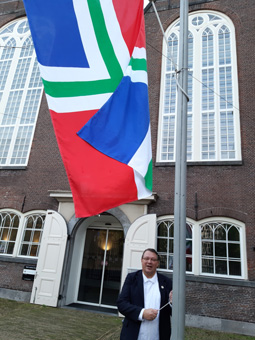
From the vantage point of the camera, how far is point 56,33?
328cm

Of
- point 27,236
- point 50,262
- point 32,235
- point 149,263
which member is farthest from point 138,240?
point 149,263

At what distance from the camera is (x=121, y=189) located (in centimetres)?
297

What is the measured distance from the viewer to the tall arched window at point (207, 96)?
9.68 m

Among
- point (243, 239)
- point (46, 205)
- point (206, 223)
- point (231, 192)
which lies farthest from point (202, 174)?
point (46, 205)

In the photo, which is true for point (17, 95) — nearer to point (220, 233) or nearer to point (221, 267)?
point (220, 233)

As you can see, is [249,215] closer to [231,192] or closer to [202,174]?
[231,192]

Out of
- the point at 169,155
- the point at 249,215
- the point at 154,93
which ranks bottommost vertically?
the point at 249,215

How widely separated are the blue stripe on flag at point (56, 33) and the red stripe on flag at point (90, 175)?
2.65 ft

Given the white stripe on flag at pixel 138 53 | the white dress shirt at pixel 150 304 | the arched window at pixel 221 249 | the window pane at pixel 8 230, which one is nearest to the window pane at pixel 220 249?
the arched window at pixel 221 249

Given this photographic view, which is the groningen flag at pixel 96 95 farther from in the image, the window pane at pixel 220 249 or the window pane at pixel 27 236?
the window pane at pixel 27 236

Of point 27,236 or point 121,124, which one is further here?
point 27,236

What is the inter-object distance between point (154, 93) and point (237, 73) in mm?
3314

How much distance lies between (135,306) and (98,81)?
8.70 feet

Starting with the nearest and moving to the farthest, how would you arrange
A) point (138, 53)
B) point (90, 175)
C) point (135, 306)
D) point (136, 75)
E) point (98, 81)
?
point (135, 306), point (90, 175), point (98, 81), point (136, 75), point (138, 53)
